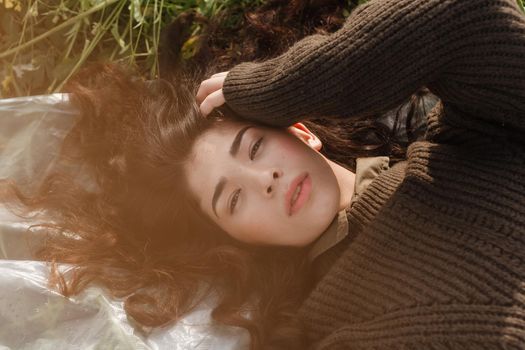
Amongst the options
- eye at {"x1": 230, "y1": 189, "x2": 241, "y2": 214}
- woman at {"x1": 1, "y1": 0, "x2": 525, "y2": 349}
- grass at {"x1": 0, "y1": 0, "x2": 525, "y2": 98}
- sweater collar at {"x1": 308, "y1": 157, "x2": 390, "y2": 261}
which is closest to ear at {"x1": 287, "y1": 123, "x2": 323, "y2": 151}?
woman at {"x1": 1, "y1": 0, "x2": 525, "y2": 349}

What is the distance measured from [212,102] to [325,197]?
37cm

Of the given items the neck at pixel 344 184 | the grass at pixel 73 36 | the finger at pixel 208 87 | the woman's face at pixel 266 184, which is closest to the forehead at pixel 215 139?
the woman's face at pixel 266 184

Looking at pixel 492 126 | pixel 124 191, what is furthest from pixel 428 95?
pixel 124 191

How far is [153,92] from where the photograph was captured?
5.09 ft

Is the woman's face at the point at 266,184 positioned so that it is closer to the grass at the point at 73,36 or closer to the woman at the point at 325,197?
the woman at the point at 325,197

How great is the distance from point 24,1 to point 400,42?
A: 1171 millimetres

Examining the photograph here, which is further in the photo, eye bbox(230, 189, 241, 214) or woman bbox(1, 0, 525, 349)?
eye bbox(230, 189, 241, 214)

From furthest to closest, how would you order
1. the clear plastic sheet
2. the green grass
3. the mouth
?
the green grass < the clear plastic sheet < the mouth

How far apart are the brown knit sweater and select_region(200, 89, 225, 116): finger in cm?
7

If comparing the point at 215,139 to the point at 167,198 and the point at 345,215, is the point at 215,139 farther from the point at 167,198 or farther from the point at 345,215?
the point at 345,215

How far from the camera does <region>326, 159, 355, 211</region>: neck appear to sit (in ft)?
4.59

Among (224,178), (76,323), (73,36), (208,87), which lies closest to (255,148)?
(224,178)

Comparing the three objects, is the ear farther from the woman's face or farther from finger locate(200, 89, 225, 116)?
finger locate(200, 89, 225, 116)

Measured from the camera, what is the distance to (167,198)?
147cm
